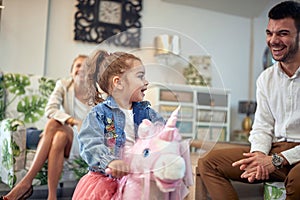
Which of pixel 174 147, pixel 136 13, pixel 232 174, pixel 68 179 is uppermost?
pixel 136 13

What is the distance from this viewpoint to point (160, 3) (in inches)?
136

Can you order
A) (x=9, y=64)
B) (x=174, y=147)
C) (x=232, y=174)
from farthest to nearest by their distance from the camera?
(x=9, y=64) → (x=232, y=174) → (x=174, y=147)

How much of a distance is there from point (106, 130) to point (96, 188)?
0.18 metres

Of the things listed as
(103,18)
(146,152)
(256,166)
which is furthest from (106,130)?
(103,18)

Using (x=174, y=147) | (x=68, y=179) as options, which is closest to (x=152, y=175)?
(x=174, y=147)

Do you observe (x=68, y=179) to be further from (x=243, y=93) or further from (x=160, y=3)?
(x=243, y=93)

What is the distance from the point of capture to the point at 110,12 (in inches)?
128

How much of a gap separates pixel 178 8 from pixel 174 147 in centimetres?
294

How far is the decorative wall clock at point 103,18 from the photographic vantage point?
313 centimetres

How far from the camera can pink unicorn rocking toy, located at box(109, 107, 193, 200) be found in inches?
30.6

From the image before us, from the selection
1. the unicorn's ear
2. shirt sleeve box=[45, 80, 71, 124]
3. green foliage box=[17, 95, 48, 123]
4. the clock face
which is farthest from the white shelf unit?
the clock face

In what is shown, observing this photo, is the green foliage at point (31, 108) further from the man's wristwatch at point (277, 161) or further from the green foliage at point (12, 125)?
the man's wristwatch at point (277, 161)

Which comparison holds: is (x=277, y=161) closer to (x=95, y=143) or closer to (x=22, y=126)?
(x=95, y=143)

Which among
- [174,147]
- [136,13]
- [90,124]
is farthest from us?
[136,13]
